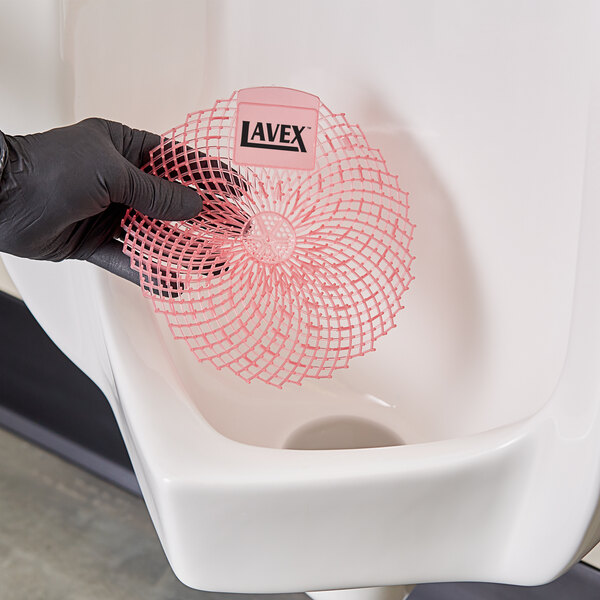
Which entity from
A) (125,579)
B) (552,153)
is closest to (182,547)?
(552,153)

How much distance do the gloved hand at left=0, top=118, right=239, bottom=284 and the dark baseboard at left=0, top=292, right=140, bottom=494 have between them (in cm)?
71

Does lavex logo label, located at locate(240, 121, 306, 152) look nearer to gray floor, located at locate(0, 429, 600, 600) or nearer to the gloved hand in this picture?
the gloved hand

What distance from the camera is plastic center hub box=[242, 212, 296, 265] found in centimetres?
73

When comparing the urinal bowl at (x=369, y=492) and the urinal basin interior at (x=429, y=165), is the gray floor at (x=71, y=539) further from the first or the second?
the urinal bowl at (x=369, y=492)

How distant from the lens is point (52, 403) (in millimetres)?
1419

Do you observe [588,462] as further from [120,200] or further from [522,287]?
[120,200]

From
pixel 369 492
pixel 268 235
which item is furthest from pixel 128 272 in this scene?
pixel 369 492

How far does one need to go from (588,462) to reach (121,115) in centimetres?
51

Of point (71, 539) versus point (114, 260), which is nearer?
point (114, 260)

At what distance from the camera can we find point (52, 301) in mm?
787

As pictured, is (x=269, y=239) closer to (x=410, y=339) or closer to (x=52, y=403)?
(x=410, y=339)

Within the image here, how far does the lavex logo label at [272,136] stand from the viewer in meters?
0.66

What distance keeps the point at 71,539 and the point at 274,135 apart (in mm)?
895

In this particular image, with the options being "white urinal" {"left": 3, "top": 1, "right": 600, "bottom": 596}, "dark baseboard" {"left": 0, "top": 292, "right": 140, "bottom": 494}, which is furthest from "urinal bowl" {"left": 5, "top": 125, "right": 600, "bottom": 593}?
"dark baseboard" {"left": 0, "top": 292, "right": 140, "bottom": 494}
